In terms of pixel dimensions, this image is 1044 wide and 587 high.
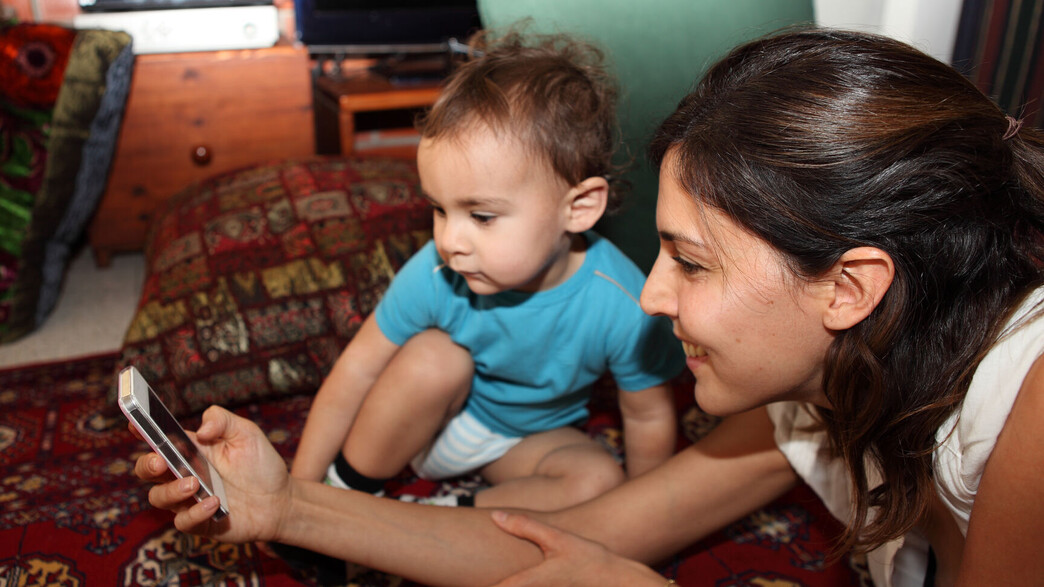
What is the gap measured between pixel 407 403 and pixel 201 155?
1494mm

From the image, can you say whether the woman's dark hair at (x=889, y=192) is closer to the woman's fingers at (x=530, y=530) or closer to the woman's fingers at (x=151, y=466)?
the woman's fingers at (x=530, y=530)

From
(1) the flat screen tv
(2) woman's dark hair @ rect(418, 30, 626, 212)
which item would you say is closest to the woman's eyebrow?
(2) woman's dark hair @ rect(418, 30, 626, 212)

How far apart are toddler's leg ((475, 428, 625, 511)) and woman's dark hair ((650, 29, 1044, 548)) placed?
1.22 ft

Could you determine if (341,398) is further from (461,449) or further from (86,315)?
(86,315)

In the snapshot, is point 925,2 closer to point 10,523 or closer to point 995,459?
point 995,459

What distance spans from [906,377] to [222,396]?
1.01 metres

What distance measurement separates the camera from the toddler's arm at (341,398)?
1024 mm

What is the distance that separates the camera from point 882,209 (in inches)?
24.3

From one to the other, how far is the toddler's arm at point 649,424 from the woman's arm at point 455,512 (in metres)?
0.10

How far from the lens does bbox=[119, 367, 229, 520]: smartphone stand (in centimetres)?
68

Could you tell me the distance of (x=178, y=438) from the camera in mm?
726

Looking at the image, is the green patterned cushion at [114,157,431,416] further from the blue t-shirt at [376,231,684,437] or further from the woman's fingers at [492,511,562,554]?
the woman's fingers at [492,511,562,554]

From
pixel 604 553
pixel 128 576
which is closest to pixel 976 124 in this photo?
pixel 604 553

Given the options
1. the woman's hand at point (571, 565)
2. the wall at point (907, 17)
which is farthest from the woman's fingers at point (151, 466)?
the wall at point (907, 17)
